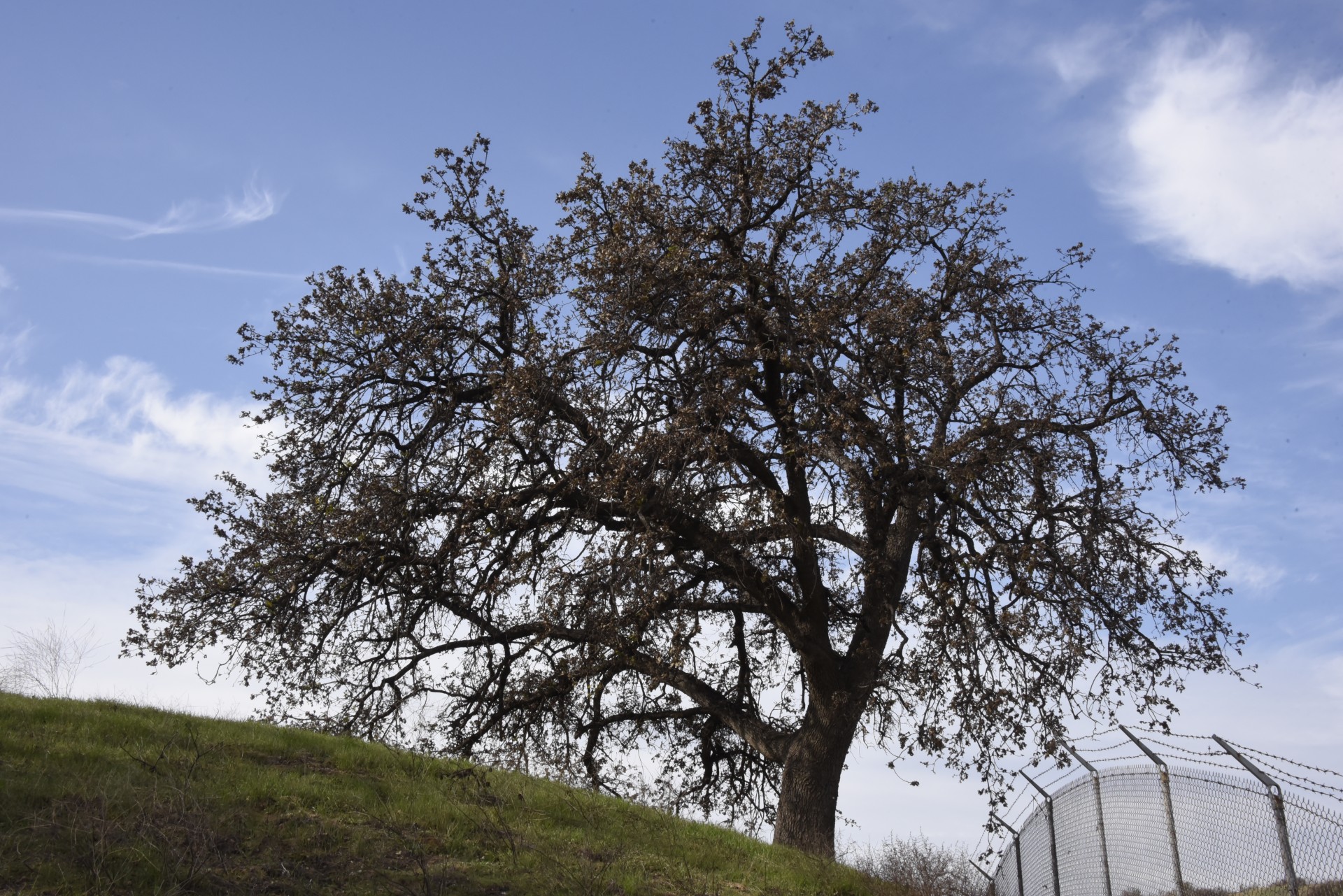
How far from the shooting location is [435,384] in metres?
13.9

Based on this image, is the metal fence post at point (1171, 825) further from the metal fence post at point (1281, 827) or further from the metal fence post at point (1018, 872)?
the metal fence post at point (1018, 872)

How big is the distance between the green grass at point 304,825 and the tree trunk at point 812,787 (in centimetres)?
129

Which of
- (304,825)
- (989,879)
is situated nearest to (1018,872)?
(989,879)

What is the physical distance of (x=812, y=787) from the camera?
12711mm

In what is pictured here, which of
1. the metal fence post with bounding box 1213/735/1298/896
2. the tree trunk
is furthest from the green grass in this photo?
the metal fence post with bounding box 1213/735/1298/896

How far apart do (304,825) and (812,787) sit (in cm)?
621

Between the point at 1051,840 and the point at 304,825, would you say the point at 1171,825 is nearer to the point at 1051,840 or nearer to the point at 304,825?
the point at 1051,840

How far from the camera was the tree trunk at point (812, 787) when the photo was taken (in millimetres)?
12492

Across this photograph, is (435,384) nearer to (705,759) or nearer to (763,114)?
(763,114)

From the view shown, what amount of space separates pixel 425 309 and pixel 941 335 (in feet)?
21.8

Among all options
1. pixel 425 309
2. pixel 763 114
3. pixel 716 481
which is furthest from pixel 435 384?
pixel 763 114

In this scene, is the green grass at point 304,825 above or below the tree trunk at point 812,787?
below

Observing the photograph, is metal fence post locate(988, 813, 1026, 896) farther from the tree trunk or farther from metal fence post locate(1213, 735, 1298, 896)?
metal fence post locate(1213, 735, 1298, 896)

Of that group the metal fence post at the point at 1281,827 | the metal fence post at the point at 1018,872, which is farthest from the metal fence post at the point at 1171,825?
the metal fence post at the point at 1018,872
